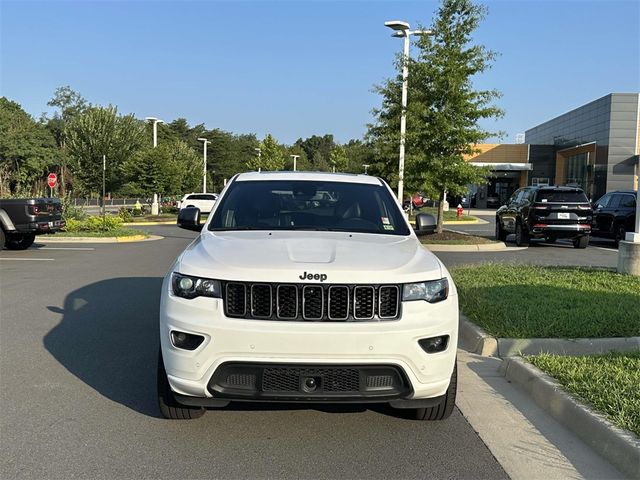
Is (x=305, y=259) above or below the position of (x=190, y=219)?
below

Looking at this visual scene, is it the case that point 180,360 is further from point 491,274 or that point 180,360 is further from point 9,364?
point 491,274

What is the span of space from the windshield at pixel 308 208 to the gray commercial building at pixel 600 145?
3839cm

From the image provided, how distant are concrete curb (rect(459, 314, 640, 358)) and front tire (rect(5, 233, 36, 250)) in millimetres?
13825

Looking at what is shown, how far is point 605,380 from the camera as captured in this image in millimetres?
4512

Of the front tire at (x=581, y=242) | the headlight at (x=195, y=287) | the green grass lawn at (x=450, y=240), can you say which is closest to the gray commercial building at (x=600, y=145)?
the front tire at (x=581, y=242)

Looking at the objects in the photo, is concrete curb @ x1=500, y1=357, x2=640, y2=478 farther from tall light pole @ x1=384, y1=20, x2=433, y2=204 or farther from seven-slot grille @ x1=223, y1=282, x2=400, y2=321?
tall light pole @ x1=384, y1=20, x2=433, y2=204

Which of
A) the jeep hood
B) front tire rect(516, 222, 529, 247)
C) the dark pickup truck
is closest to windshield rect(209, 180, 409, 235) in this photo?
the jeep hood

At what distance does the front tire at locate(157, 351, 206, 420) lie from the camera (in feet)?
12.9

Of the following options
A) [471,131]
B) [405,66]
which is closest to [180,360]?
[471,131]

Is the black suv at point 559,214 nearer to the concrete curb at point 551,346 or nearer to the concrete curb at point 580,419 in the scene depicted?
the concrete curb at point 551,346

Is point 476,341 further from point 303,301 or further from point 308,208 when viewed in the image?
point 303,301

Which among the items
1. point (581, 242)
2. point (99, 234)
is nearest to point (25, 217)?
point (99, 234)

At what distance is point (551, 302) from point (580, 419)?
10.9 ft

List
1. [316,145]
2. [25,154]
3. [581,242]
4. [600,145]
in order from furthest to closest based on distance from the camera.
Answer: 1. [316,145]
2. [25,154]
3. [600,145]
4. [581,242]
